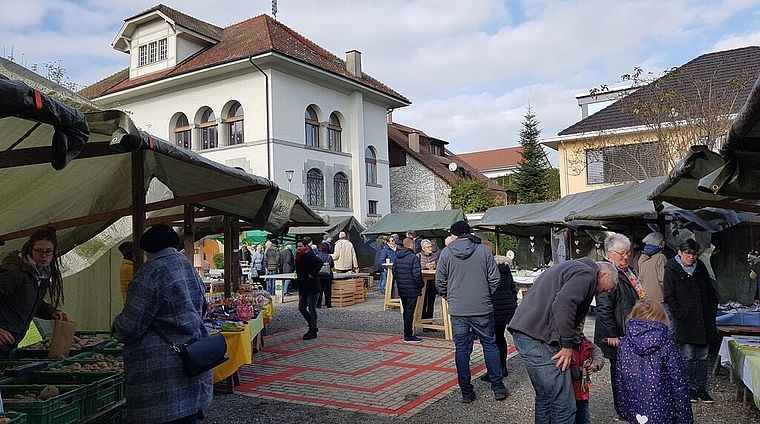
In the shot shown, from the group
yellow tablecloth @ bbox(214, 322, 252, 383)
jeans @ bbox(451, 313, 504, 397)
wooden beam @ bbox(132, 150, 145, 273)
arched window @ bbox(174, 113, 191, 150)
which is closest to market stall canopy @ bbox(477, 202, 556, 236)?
jeans @ bbox(451, 313, 504, 397)

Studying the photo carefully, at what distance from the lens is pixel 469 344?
257 inches

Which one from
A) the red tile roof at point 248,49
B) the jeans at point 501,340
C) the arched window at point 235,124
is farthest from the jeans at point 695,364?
the arched window at point 235,124

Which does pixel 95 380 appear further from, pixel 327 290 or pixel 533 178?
pixel 533 178

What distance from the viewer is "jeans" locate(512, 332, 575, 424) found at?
13.6ft

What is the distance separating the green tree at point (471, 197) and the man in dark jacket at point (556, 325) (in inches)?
1199

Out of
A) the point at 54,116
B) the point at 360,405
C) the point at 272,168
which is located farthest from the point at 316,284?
the point at 272,168

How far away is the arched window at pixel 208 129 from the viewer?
29.7 meters

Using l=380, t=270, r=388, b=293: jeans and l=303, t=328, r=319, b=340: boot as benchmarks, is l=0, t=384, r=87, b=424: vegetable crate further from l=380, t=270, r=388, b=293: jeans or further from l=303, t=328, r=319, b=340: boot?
l=380, t=270, r=388, b=293: jeans

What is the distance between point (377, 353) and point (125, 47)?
94.9 ft

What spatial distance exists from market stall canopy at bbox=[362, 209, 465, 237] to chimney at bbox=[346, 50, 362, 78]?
1109 centimetres

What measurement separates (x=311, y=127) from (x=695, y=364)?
83.1 ft

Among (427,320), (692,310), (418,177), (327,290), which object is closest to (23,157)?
(692,310)

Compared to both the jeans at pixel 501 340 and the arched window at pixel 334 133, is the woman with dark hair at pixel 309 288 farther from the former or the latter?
the arched window at pixel 334 133

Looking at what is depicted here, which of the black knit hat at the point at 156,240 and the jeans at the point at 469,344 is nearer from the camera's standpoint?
the black knit hat at the point at 156,240
